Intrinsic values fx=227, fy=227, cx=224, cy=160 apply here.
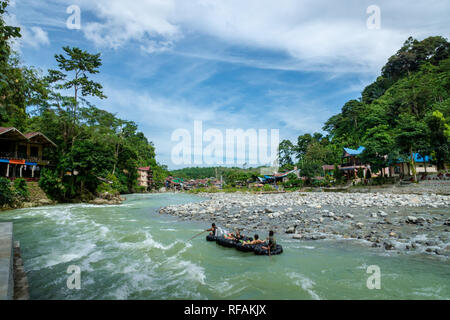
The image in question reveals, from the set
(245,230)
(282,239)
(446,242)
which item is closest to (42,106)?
(245,230)

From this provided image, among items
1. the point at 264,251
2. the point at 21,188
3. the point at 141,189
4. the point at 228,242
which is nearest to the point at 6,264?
the point at 228,242

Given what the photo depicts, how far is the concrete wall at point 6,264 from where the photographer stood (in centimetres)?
318

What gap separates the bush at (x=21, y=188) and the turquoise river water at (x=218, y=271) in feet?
46.2

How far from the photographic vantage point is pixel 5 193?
16672 millimetres

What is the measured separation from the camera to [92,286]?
4.84 m

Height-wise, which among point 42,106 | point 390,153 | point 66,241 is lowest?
point 66,241

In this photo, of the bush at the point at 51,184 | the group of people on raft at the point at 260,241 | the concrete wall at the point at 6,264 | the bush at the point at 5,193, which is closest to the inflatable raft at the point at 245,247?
the group of people on raft at the point at 260,241

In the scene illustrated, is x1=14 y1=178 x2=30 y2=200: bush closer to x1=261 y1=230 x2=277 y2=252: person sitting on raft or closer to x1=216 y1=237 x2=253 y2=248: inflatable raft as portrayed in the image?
x1=216 y1=237 x2=253 y2=248: inflatable raft

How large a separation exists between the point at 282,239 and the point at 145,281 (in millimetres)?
4918

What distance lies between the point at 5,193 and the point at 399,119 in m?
45.0

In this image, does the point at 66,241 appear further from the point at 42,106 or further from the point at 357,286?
the point at 42,106

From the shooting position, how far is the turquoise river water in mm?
4418
